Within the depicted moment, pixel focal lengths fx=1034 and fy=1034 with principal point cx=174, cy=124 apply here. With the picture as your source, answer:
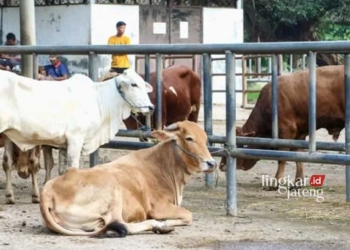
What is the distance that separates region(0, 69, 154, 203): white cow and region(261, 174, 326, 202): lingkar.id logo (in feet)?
6.94

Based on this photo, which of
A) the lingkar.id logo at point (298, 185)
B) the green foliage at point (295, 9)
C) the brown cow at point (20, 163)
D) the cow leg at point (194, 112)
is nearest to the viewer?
the brown cow at point (20, 163)

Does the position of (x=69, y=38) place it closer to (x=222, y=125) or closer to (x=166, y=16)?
(x=166, y=16)

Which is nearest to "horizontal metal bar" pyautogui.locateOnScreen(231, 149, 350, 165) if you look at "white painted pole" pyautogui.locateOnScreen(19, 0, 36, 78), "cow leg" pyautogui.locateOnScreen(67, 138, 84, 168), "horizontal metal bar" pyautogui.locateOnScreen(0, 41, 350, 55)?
"horizontal metal bar" pyautogui.locateOnScreen(0, 41, 350, 55)

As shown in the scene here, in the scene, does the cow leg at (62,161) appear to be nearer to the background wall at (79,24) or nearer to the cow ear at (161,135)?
the cow ear at (161,135)

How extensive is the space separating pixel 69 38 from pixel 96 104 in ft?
45.1

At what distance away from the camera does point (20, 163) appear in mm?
10492

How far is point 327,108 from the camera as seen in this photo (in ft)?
38.5

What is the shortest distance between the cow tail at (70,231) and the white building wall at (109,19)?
599 inches

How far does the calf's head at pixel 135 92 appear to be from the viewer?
9.61m

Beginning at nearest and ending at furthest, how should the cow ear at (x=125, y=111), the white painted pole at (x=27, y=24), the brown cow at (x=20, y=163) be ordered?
the cow ear at (x=125, y=111)
the brown cow at (x=20, y=163)
the white painted pole at (x=27, y=24)

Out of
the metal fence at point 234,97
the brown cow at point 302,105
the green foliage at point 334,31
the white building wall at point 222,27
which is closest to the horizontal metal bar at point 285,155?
the metal fence at point 234,97

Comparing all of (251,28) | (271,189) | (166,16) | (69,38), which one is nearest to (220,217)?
(271,189)

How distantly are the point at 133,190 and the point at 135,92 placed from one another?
159 cm

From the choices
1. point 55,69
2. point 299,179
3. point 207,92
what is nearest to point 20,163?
point 207,92
